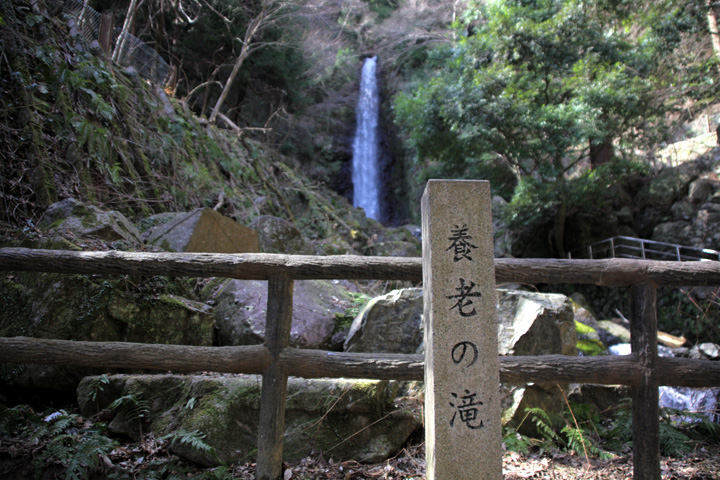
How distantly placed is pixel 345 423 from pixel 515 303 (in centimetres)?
193

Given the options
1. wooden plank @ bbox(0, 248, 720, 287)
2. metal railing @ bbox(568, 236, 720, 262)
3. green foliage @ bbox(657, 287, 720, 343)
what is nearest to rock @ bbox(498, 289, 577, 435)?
wooden plank @ bbox(0, 248, 720, 287)

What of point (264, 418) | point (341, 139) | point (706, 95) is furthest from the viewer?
point (341, 139)

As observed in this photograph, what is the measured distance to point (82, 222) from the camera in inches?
150

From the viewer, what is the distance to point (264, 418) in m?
2.34

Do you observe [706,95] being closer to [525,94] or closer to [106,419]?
[525,94]

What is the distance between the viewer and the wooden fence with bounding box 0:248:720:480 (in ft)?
7.64

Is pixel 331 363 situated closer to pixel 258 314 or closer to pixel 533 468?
pixel 533 468

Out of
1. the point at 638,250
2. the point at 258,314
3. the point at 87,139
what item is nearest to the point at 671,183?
the point at 638,250

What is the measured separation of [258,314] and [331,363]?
1.74m

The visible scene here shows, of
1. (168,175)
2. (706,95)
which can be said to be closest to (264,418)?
(168,175)

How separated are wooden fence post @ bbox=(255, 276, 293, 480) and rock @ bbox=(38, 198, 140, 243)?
7.37 feet

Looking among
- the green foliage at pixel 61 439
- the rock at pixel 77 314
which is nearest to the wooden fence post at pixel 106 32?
the rock at pixel 77 314

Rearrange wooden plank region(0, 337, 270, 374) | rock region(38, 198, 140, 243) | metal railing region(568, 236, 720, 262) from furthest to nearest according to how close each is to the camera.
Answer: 1. metal railing region(568, 236, 720, 262)
2. rock region(38, 198, 140, 243)
3. wooden plank region(0, 337, 270, 374)

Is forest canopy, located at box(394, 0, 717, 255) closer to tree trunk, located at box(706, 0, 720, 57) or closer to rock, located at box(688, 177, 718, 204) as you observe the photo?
tree trunk, located at box(706, 0, 720, 57)
